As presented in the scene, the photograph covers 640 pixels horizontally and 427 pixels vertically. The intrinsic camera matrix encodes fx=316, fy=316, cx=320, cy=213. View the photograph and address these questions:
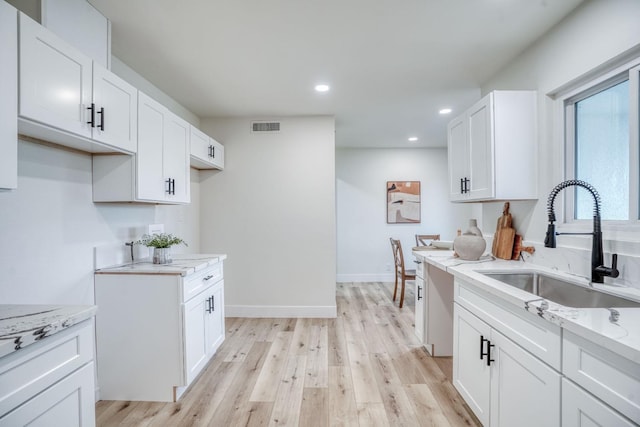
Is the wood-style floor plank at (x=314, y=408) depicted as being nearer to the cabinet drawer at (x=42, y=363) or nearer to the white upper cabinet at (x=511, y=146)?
the cabinet drawer at (x=42, y=363)

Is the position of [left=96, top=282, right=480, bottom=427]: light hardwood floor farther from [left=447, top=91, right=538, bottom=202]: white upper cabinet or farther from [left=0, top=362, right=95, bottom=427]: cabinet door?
[left=447, top=91, right=538, bottom=202]: white upper cabinet

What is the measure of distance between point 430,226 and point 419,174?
101 cm

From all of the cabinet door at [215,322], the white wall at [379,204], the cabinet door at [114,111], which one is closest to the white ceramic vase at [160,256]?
the cabinet door at [215,322]

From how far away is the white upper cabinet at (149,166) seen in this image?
7.06 feet

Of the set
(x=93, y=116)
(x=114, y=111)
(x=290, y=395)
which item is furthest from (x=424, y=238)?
(x=93, y=116)

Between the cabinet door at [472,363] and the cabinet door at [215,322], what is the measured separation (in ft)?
6.30

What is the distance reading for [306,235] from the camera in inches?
157

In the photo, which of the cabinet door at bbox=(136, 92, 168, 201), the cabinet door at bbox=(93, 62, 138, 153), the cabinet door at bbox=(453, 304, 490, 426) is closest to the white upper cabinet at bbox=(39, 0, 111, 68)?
the cabinet door at bbox=(93, 62, 138, 153)

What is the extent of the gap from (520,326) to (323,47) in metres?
2.17

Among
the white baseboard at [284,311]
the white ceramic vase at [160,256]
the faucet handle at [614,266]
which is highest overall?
the faucet handle at [614,266]

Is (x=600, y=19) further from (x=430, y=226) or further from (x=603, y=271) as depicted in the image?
(x=430, y=226)

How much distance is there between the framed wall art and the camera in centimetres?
598

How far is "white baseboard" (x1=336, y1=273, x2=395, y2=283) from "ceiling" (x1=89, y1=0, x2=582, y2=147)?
11.0 ft

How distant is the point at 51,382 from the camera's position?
1105 mm
